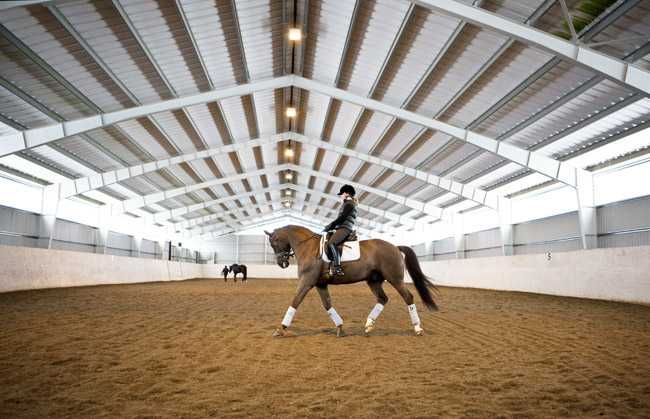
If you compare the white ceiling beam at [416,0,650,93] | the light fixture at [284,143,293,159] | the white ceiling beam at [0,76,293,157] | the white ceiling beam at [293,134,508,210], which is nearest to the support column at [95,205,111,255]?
the light fixture at [284,143,293,159]

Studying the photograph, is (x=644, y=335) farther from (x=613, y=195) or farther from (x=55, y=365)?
(x=613, y=195)

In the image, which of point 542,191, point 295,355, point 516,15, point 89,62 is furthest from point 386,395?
point 542,191

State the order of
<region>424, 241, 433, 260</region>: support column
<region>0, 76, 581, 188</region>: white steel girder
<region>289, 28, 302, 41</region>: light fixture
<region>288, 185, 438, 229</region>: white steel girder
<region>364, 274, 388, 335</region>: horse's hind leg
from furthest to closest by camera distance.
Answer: <region>424, 241, 433, 260</region>: support column, <region>288, 185, 438, 229</region>: white steel girder, <region>0, 76, 581, 188</region>: white steel girder, <region>289, 28, 302, 41</region>: light fixture, <region>364, 274, 388, 335</region>: horse's hind leg

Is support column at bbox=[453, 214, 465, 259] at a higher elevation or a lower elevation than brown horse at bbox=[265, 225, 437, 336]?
higher

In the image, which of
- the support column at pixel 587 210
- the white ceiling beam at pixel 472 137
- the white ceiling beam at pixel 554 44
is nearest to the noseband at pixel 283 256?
the white ceiling beam at pixel 554 44

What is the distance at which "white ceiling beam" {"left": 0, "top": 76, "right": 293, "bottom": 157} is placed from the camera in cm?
1770

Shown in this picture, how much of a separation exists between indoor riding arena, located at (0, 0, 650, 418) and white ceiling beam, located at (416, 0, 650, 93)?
56mm

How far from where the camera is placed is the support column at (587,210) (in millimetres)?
21125

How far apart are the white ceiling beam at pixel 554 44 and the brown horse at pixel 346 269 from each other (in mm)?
7407

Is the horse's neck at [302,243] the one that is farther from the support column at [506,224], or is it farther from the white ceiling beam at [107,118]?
the support column at [506,224]

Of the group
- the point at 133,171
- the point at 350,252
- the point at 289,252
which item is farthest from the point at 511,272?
the point at 133,171

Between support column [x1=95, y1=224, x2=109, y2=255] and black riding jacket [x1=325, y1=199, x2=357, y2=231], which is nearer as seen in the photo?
black riding jacket [x1=325, y1=199, x2=357, y2=231]

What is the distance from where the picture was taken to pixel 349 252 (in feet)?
26.9

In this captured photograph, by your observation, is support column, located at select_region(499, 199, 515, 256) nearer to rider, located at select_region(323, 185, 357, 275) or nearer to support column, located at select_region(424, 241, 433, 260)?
support column, located at select_region(424, 241, 433, 260)
